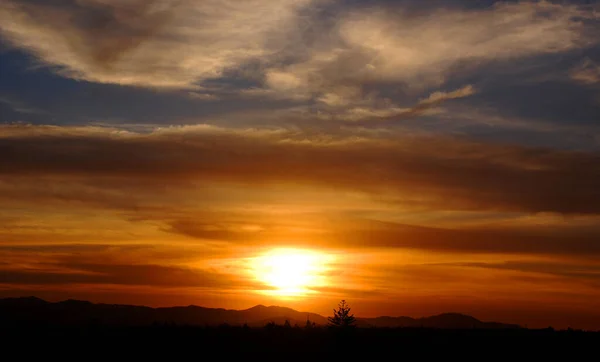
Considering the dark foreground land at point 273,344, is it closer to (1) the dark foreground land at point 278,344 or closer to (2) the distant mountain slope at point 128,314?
(1) the dark foreground land at point 278,344

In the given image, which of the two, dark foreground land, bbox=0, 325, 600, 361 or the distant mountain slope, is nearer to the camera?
dark foreground land, bbox=0, 325, 600, 361

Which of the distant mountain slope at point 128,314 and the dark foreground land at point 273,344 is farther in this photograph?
the distant mountain slope at point 128,314

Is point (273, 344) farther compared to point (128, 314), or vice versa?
point (128, 314)

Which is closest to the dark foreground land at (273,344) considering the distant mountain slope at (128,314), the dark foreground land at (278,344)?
the dark foreground land at (278,344)

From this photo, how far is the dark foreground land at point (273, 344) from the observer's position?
4366 centimetres

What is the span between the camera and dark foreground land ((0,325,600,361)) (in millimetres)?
43656

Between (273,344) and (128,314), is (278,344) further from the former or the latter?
(128,314)

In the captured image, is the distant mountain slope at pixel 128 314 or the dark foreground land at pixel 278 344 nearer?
the dark foreground land at pixel 278 344

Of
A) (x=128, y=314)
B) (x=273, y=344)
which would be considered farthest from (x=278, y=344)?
(x=128, y=314)

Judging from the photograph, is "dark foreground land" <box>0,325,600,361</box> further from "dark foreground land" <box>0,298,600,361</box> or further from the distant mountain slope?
the distant mountain slope

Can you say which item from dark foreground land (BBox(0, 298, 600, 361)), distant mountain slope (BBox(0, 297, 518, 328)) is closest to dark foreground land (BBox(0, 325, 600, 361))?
dark foreground land (BBox(0, 298, 600, 361))

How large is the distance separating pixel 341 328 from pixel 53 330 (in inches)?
793

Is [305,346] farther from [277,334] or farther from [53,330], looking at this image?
[53,330]

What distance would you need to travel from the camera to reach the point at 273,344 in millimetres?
45906
